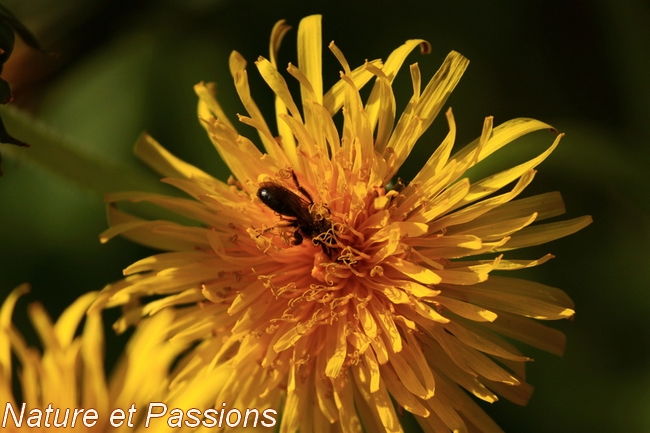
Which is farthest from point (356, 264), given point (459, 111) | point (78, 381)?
point (459, 111)

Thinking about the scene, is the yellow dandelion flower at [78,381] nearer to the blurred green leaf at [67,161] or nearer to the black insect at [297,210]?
the blurred green leaf at [67,161]

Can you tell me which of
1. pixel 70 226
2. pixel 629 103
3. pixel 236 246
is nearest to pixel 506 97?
pixel 629 103

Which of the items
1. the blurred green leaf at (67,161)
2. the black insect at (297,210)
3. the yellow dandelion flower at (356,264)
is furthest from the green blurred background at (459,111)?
the black insect at (297,210)

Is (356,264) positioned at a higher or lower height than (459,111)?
lower

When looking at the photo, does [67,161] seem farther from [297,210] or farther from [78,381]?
[297,210]

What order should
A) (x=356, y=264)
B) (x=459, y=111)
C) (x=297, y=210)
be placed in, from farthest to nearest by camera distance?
(x=459, y=111)
(x=356, y=264)
(x=297, y=210)

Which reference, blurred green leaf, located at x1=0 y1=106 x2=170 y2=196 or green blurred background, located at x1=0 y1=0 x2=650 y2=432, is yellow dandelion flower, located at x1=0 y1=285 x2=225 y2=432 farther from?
green blurred background, located at x1=0 y1=0 x2=650 y2=432

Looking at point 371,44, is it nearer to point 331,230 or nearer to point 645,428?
point 331,230

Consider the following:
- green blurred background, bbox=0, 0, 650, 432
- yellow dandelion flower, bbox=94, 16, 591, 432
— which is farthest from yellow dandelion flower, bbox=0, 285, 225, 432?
green blurred background, bbox=0, 0, 650, 432
